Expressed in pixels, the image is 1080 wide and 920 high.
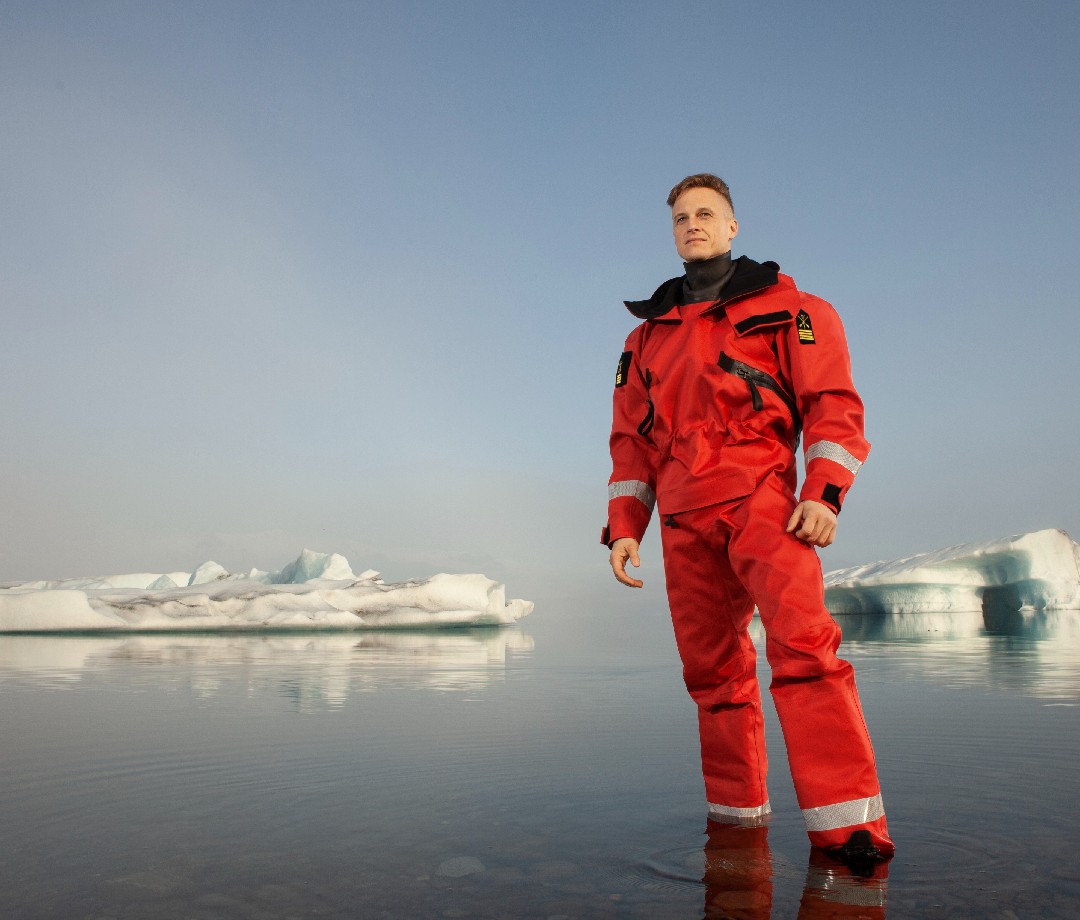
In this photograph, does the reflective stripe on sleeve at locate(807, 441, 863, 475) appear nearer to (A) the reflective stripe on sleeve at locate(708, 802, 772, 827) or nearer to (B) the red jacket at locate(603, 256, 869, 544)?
(B) the red jacket at locate(603, 256, 869, 544)

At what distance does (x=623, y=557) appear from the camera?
8.93 ft

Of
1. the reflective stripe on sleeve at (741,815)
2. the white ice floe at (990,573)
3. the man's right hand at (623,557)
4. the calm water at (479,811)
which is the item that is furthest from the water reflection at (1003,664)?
the white ice floe at (990,573)

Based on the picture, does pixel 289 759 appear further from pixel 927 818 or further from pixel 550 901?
pixel 927 818

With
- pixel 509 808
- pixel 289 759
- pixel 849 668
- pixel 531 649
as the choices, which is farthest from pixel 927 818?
pixel 531 649

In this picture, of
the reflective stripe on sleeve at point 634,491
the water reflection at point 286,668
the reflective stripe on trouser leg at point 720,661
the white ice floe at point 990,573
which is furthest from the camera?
the white ice floe at point 990,573

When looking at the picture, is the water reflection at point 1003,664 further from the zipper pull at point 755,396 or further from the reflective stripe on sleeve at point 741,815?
the zipper pull at point 755,396

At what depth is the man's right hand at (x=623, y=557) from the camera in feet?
8.90

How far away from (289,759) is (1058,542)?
80.1 feet

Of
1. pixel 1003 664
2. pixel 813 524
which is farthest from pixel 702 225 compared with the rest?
pixel 1003 664

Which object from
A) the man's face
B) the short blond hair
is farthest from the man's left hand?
the short blond hair

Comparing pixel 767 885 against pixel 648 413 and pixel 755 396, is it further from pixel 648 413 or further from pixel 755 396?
pixel 648 413

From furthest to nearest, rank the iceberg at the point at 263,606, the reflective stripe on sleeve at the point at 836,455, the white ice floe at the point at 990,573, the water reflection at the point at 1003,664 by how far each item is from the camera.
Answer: the white ice floe at the point at 990,573, the iceberg at the point at 263,606, the water reflection at the point at 1003,664, the reflective stripe on sleeve at the point at 836,455

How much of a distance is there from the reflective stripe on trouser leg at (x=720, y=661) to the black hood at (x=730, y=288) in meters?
0.64

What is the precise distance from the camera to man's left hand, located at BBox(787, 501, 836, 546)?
86.9 inches
